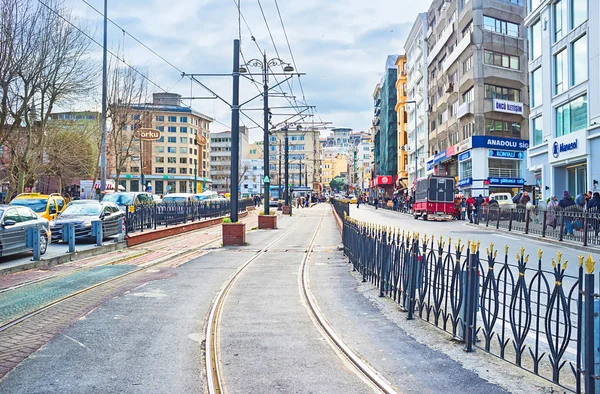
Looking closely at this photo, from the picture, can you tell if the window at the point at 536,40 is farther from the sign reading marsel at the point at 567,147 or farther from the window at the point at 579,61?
the sign reading marsel at the point at 567,147

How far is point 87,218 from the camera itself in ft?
66.7

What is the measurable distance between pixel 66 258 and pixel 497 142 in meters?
38.8

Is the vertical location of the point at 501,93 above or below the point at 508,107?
above

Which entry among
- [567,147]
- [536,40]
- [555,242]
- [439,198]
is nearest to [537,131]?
[536,40]

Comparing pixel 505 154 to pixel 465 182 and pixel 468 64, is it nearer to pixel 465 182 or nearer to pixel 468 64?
pixel 465 182

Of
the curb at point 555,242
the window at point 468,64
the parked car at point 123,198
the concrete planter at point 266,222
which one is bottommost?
the curb at point 555,242

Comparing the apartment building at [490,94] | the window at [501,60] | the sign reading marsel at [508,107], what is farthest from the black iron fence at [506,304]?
the window at [501,60]

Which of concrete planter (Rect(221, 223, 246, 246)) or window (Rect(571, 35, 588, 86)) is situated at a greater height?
window (Rect(571, 35, 588, 86))

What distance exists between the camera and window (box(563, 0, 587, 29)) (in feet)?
95.1

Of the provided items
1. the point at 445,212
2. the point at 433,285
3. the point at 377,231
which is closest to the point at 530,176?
the point at 445,212

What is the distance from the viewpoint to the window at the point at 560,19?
31328mm

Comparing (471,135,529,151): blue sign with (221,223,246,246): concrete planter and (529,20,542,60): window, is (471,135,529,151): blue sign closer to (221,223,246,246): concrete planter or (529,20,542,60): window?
(529,20,542,60): window

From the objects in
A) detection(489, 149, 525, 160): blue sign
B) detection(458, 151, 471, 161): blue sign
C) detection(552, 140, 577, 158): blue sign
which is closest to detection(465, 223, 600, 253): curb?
detection(552, 140, 577, 158): blue sign

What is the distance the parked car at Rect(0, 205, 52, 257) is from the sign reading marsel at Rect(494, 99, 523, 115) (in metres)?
38.9
